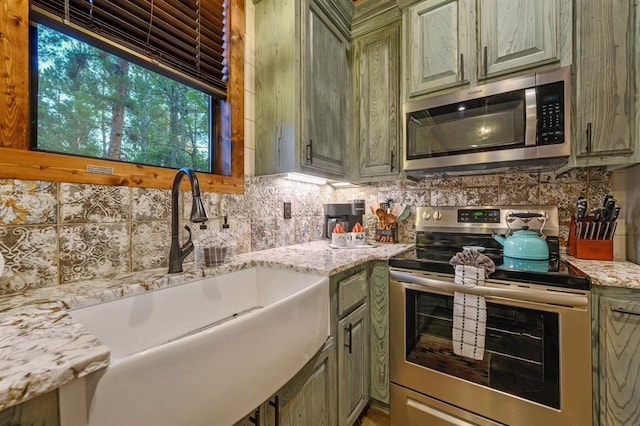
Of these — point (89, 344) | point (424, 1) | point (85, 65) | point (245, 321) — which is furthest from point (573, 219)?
point (85, 65)

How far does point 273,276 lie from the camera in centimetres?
135

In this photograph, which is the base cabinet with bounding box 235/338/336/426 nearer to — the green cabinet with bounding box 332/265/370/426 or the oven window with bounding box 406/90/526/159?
the green cabinet with bounding box 332/265/370/426

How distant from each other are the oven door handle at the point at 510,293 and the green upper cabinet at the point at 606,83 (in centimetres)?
68

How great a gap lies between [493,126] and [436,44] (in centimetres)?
62

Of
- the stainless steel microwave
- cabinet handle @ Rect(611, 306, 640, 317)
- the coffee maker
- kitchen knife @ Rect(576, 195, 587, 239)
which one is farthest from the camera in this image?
the coffee maker

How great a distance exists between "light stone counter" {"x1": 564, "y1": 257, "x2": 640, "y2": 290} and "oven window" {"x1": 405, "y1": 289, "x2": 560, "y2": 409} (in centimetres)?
22

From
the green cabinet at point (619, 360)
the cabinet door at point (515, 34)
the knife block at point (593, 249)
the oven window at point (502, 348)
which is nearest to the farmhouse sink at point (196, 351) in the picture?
the oven window at point (502, 348)

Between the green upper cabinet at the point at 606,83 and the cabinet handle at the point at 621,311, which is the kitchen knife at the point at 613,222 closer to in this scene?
the green upper cabinet at the point at 606,83

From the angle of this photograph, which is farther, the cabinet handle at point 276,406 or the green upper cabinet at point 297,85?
the green upper cabinet at point 297,85

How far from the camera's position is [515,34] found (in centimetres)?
142

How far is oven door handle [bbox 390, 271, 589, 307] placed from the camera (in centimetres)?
106

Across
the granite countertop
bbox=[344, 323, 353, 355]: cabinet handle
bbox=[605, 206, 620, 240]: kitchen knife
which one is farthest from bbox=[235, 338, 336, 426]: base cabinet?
bbox=[605, 206, 620, 240]: kitchen knife

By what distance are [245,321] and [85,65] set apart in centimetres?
126

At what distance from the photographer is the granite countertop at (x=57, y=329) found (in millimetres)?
411
